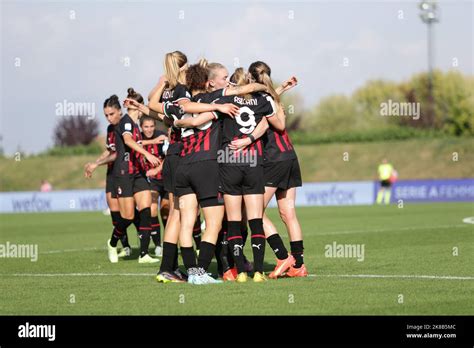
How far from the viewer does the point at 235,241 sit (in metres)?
10.9

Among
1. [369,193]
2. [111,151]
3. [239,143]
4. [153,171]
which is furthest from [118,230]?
[369,193]

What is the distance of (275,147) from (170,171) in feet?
4.43

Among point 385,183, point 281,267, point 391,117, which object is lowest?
point 281,267

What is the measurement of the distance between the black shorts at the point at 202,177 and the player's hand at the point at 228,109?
0.59m

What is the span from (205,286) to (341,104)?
105108 mm

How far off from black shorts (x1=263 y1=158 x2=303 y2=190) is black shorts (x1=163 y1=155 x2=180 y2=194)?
1127mm

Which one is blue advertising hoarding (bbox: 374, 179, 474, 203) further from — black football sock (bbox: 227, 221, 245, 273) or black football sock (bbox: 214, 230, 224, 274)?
black football sock (bbox: 227, 221, 245, 273)

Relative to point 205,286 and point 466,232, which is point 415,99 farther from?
point 205,286

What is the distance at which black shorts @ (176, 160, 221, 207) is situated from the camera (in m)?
10.7

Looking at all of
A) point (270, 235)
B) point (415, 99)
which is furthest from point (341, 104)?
point (270, 235)

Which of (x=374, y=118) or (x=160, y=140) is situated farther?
(x=374, y=118)

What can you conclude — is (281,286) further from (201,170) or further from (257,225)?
(201,170)

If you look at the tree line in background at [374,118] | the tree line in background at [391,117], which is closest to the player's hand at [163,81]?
the tree line in background at [391,117]
